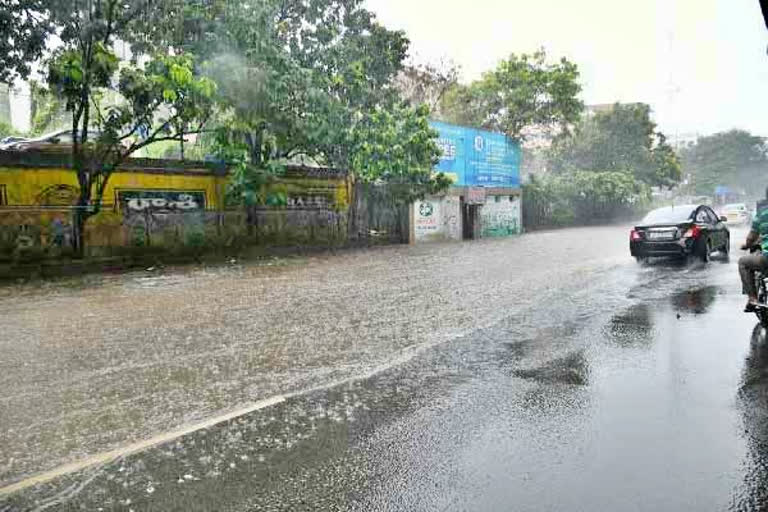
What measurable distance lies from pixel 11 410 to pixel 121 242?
12.7 meters

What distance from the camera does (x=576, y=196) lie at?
44.7 metres

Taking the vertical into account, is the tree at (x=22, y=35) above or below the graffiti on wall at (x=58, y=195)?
above

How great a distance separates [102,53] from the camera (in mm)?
14266

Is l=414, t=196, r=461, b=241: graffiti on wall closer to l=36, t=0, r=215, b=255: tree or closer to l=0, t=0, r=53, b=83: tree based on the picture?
l=36, t=0, r=215, b=255: tree

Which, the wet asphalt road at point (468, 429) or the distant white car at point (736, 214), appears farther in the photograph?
the distant white car at point (736, 214)

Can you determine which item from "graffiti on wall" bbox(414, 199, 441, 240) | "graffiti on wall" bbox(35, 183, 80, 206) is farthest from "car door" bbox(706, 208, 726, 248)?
"graffiti on wall" bbox(35, 183, 80, 206)

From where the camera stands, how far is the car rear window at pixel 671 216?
14.7m

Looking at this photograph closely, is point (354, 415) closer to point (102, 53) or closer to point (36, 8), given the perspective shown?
point (102, 53)

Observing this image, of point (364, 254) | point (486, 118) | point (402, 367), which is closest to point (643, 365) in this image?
point (402, 367)

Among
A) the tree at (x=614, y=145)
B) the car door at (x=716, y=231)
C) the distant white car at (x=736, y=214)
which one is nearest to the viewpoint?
the car door at (x=716, y=231)

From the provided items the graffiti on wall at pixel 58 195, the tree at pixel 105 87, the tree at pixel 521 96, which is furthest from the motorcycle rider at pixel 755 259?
the tree at pixel 521 96

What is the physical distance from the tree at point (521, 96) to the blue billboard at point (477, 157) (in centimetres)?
190

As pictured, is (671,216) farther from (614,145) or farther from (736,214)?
(614,145)

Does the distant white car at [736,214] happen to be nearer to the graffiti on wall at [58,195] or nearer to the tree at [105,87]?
the tree at [105,87]
